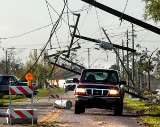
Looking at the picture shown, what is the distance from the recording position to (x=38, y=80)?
10719 centimetres

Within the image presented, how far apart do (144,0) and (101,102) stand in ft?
42.7

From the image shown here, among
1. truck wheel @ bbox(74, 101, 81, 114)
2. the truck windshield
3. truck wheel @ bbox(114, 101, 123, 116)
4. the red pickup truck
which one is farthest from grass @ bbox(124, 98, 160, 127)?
truck wheel @ bbox(74, 101, 81, 114)

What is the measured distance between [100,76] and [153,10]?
33.6ft

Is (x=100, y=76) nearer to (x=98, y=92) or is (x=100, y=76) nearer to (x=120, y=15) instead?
(x=98, y=92)

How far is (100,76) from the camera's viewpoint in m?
Result: 22.2

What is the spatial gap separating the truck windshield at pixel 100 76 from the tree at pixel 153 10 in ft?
31.2

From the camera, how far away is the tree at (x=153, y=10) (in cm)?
3048

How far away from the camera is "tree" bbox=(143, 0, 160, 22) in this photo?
100.0 feet

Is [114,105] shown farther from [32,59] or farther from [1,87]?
[32,59]

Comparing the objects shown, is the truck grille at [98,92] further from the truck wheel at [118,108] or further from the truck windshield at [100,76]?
the truck windshield at [100,76]

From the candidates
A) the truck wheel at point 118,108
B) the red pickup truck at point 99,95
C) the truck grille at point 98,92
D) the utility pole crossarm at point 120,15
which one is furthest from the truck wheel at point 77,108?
the utility pole crossarm at point 120,15

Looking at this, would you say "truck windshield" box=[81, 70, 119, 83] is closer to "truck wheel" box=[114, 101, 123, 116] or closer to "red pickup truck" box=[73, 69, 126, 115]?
"red pickup truck" box=[73, 69, 126, 115]

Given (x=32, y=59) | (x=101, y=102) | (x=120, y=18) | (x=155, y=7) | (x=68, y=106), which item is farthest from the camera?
(x=32, y=59)

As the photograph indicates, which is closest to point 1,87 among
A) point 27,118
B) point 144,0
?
point 144,0
